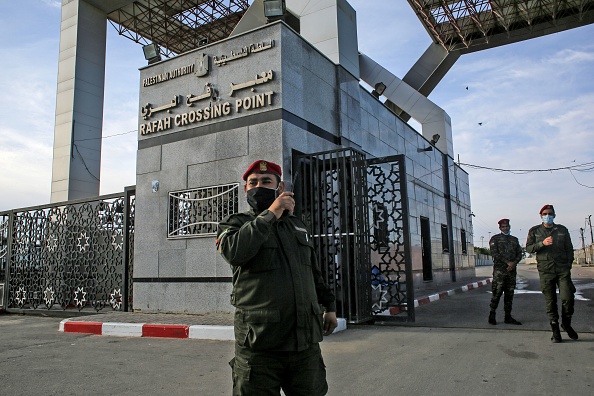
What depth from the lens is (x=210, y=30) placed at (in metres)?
20.3

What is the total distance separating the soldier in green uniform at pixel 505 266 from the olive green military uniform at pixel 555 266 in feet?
3.93

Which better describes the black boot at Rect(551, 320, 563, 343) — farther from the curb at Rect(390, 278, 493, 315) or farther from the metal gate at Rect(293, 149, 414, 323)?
the curb at Rect(390, 278, 493, 315)

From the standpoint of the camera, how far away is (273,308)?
6.90 feet

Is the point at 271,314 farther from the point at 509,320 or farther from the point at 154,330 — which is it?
the point at 509,320

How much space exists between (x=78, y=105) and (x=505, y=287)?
46.6 ft

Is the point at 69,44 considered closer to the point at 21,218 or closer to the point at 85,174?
the point at 85,174

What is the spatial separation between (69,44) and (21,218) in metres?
7.55

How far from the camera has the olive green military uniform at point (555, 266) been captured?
548 cm

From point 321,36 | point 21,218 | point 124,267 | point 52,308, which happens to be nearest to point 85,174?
Answer: point 21,218

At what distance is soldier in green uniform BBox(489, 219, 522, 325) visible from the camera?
693cm

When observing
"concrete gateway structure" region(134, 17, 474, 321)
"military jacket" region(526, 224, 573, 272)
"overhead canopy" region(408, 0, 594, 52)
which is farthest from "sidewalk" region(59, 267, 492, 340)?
"overhead canopy" region(408, 0, 594, 52)

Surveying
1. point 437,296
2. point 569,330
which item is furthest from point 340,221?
point 437,296

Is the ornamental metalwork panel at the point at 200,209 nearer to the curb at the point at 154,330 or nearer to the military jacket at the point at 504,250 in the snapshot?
the curb at the point at 154,330

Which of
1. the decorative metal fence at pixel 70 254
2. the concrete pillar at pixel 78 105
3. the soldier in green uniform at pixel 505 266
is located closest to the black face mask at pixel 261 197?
the soldier in green uniform at pixel 505 266
